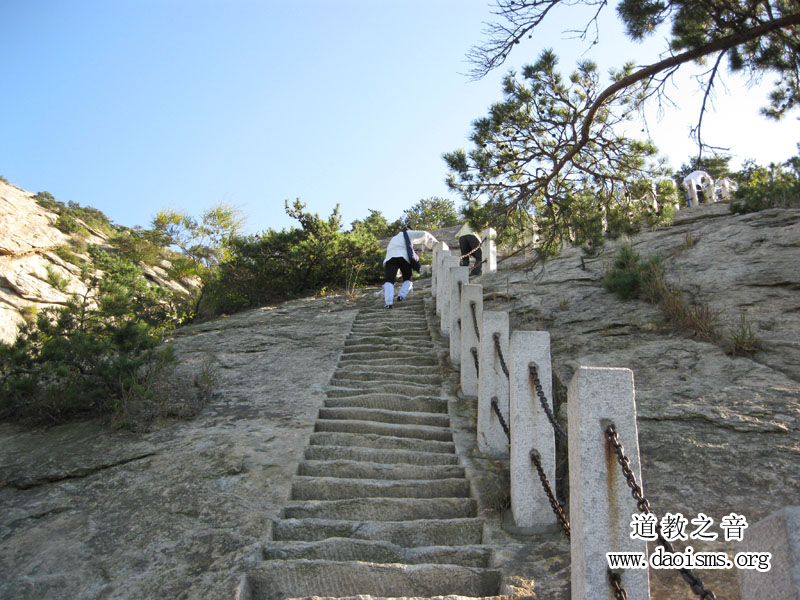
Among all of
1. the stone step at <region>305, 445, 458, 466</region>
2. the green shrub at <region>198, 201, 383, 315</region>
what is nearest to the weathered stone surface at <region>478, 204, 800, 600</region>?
the stone step at <region>305, 445, 458, 466</region>

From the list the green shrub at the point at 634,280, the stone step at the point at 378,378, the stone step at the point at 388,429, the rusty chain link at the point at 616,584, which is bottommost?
the rusty chain link at the point at 616,584

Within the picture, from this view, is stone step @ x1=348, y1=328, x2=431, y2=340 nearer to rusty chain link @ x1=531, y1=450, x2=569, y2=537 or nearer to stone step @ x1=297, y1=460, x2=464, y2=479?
stone step @ x1=297, y1=460, x2=464, y2=479

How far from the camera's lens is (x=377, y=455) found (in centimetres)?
501

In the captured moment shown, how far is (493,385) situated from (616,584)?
2.53 meters

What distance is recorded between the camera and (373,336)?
344 inches

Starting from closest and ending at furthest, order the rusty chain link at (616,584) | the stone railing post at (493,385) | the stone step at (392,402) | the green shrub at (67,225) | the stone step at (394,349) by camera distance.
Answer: the rusty chain link at (616,584)
the stone railing post at (493,385)
the stone step at (392,402)
the stone step at (394,349)
the green shrub at (67,225)

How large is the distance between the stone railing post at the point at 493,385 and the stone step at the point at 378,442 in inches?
16.7

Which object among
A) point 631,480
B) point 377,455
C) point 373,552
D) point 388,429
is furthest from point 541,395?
point 388,429

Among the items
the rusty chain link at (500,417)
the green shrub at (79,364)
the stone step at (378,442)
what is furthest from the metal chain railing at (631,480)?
the green shrub at (79,364)

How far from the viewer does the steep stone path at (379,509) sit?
3.30 m

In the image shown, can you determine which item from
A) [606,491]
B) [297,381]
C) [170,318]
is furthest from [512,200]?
[170,318]

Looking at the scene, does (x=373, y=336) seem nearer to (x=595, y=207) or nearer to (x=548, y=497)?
(x=595, y=207)

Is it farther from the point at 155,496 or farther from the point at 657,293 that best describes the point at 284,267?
the point at 155,496

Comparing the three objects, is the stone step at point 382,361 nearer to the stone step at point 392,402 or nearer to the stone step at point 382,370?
the stone step at point 382,370
